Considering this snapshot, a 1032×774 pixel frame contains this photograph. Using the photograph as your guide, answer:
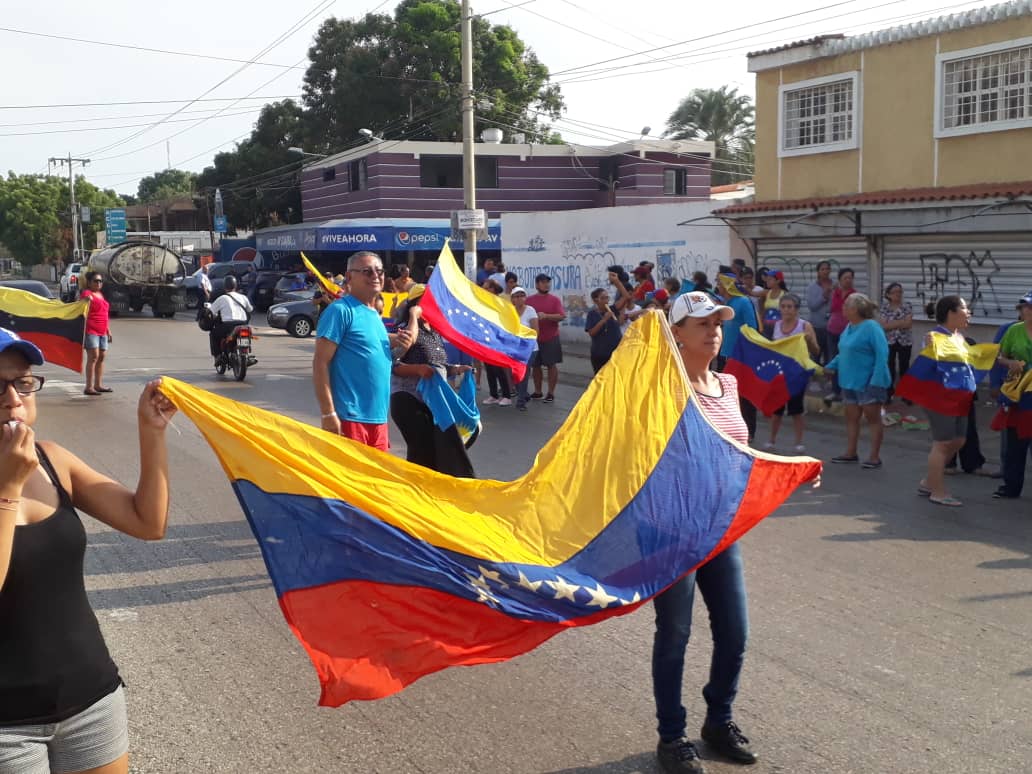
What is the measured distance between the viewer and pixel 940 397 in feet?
29.9

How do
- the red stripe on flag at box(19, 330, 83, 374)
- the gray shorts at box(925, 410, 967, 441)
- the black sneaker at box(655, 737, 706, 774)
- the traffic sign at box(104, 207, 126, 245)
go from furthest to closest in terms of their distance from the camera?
the traffic sign at box(104, 207, 126, 245) → the red stripe on flag at box(19, 330, 83, 374) → the gray shorts at box(925, 410, 967, 441) → the black sneaker at box(655, 737, 706, 774)

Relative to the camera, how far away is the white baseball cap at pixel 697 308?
4543 millimetres

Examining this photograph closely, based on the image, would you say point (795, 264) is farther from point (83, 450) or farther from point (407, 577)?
point (407, 577)

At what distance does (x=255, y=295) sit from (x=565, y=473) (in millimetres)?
35248

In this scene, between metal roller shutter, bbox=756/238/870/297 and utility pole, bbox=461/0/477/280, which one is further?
utility pole, bbox=461/0/477/280

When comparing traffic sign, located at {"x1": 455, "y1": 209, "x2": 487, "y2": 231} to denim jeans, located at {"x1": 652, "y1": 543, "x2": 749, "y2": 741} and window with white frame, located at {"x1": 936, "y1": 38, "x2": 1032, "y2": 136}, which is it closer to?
window with white frame, located at {"x1": 936, "y1": 38, "x2": 1032, "y2": 136}

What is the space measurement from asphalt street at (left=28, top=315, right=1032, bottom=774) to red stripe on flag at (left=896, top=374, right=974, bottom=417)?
87 centimetres

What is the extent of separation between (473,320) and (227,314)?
426 inches

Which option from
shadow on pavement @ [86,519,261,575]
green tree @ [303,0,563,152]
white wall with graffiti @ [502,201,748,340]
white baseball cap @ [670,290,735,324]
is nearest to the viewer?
white baseball cap @ [670,290,735,324]

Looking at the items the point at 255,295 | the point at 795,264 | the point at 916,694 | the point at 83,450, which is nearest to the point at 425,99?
the point at 255,295

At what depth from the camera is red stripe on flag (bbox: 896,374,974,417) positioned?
907 centimetres

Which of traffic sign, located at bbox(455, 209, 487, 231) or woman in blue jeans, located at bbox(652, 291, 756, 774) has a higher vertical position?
traffic sign, located at bbox(455, 209, 487, 231)

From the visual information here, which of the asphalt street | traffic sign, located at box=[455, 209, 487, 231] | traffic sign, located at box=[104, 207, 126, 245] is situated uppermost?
traffic sign, located at box=[104, 207, 126, 245]

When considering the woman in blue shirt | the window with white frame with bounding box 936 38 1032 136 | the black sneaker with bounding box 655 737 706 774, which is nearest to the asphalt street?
the black sneaker with bounding box 655 737 706 774
